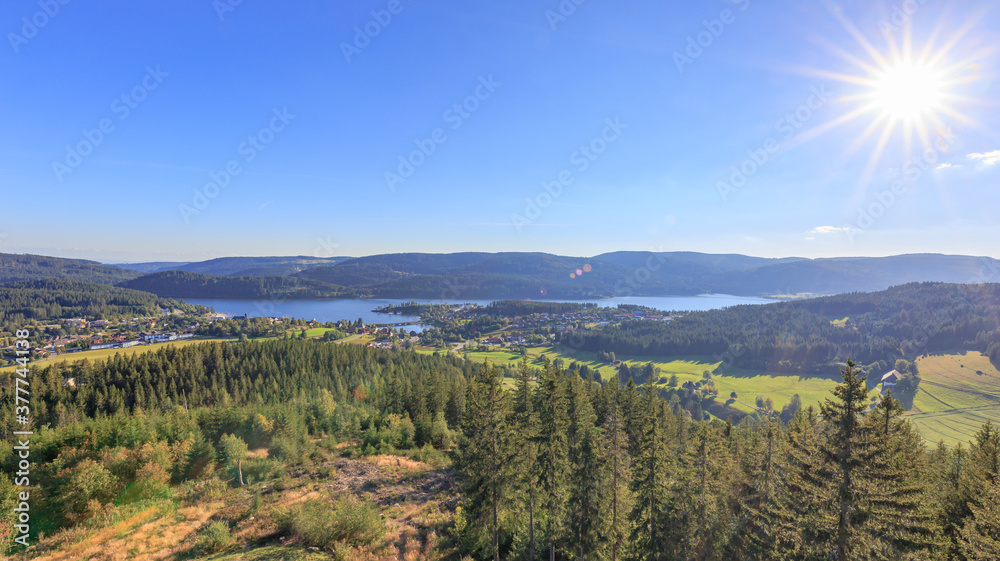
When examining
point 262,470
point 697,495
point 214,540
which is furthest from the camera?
point 262,470

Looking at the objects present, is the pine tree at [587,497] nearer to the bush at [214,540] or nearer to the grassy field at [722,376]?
the bush at [214,540]

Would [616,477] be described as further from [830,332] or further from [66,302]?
[66,302]

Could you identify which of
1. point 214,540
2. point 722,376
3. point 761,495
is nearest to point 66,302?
point 214,540

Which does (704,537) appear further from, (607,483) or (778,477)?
(607,483)

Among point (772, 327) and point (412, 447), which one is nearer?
point (412, 447)

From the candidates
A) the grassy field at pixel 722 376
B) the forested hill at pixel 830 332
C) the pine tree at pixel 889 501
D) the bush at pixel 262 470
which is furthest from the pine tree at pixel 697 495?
the forested hill at pixel 830 332

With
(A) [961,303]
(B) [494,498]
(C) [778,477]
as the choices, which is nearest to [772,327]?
(A) [961,303]
